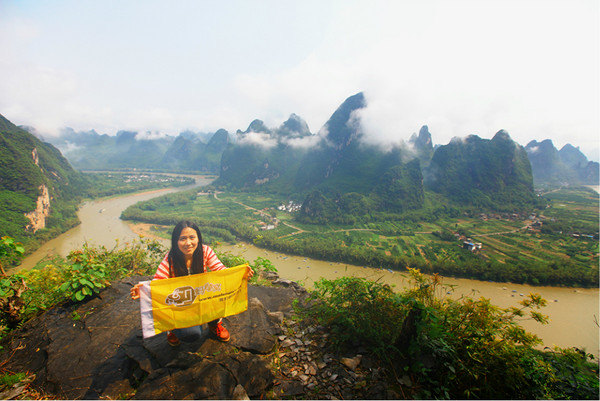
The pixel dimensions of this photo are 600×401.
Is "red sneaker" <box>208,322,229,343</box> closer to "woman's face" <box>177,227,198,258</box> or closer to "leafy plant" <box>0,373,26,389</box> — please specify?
"woman's face" <box>177,227,198,258</box>

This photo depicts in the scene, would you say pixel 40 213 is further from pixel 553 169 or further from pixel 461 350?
pixel 553 169

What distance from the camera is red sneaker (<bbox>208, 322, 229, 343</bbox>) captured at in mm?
3238

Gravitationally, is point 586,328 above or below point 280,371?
below

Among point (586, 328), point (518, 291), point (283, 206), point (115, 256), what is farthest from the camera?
point (283, 206)

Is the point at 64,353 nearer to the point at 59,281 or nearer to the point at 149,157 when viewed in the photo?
the point at 59,281

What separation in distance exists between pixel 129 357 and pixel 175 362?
0.82m

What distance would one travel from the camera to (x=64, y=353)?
3.18 metres

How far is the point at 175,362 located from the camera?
282 centimetres

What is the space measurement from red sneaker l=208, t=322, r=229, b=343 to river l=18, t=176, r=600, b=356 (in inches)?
130

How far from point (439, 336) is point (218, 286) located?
307 cm

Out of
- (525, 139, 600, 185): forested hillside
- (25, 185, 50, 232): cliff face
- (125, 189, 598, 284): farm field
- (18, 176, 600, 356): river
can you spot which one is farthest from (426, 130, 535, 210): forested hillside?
(25, 185, 50, 232): cliff face

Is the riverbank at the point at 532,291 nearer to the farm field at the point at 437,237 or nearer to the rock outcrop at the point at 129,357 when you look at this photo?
the farm field at the point at 437,237

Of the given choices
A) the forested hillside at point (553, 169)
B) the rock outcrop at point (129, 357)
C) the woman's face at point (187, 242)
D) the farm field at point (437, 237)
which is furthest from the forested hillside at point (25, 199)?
the forested hillside at point (553, 169)

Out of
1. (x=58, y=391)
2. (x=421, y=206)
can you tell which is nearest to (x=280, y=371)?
(x=58, y=391)
